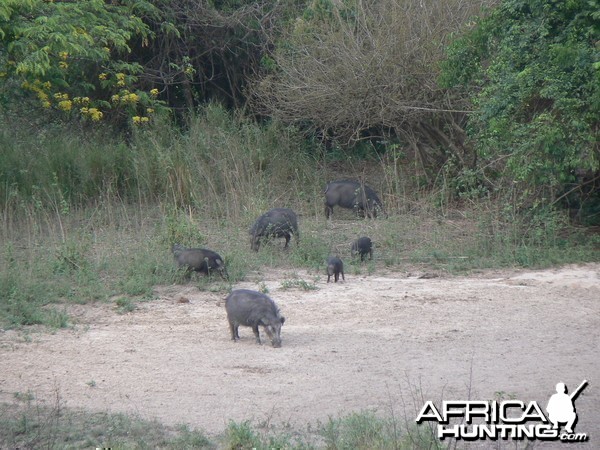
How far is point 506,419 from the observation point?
21.0 ft

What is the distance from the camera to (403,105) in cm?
1614

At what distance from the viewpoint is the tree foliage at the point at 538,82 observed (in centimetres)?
1184

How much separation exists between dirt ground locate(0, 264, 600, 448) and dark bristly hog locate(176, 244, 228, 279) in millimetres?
353

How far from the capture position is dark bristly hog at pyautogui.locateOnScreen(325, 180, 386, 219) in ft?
51.9

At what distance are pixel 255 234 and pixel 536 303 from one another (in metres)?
4.45

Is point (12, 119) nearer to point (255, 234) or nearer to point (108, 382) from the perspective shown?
point (255, 234)

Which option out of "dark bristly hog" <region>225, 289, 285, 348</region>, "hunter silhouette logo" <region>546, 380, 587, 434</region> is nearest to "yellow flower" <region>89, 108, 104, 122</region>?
"dark bristly hog" <region>225, 289, 285, 348</region>

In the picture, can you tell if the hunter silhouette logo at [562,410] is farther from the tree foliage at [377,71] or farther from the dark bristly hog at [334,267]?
the tree foliage at [377,71]

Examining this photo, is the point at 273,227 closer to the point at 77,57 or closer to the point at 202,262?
the point at 202,262

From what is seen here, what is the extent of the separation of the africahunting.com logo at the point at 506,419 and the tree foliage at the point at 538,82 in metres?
5.58

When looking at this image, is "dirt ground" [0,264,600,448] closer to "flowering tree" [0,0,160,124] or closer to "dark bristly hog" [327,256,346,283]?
"dark bristly hog" [327,256,346,283]

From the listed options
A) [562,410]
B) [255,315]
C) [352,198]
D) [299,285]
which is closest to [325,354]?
[255,315]

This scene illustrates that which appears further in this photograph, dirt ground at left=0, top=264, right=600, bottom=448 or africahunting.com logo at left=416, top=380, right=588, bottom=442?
dirt ground at left=0, top=264, right=600, bottom=448

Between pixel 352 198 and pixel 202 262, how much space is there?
503 cm
